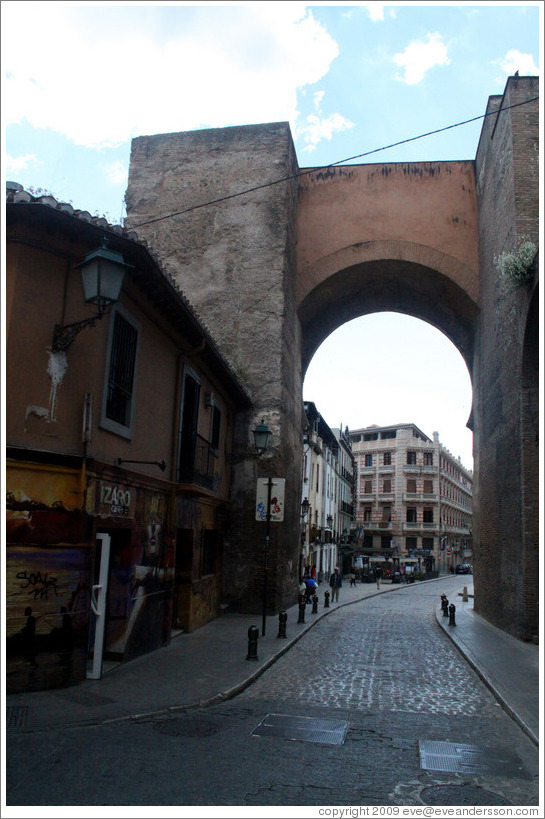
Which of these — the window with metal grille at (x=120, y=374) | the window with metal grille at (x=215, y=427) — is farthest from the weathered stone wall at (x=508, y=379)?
the window with metal grille at (x=120, y=374)

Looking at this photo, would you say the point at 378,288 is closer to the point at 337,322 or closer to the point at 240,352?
the point at 337,322

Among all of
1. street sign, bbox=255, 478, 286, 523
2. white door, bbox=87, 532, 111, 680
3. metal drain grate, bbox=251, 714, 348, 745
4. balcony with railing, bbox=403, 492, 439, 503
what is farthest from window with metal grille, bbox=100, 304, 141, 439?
balcony with railing, bbox=403, 492, 439, 503

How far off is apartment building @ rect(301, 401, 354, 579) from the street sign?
664 inches

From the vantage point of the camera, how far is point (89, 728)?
254 inches

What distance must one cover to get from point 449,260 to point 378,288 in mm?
2875

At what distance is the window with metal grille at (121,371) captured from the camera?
948cm

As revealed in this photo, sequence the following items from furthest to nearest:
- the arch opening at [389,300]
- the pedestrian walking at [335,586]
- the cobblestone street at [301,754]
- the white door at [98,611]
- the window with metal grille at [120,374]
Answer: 1. the pedestrian walking at [335,586]
2. the arch opening at [389,300]
3. the window with metal grille at [120,374]
4. the white door at [98,611]
5. the cobblestone street at [301,754]

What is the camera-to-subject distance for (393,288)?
2277 centimetres

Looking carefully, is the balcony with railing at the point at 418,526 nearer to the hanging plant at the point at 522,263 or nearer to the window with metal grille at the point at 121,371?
the hanging plant at the point at 522,263

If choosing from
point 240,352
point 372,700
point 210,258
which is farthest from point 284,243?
point 372,700

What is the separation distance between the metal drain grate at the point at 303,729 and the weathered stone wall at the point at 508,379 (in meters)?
7.79

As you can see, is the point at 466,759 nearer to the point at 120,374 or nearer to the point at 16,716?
the point at 16,716

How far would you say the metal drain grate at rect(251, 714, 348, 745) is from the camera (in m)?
6.58

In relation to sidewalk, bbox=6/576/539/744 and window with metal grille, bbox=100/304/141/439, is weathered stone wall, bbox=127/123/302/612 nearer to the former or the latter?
sidewalk, bbox=6/576/539/744
